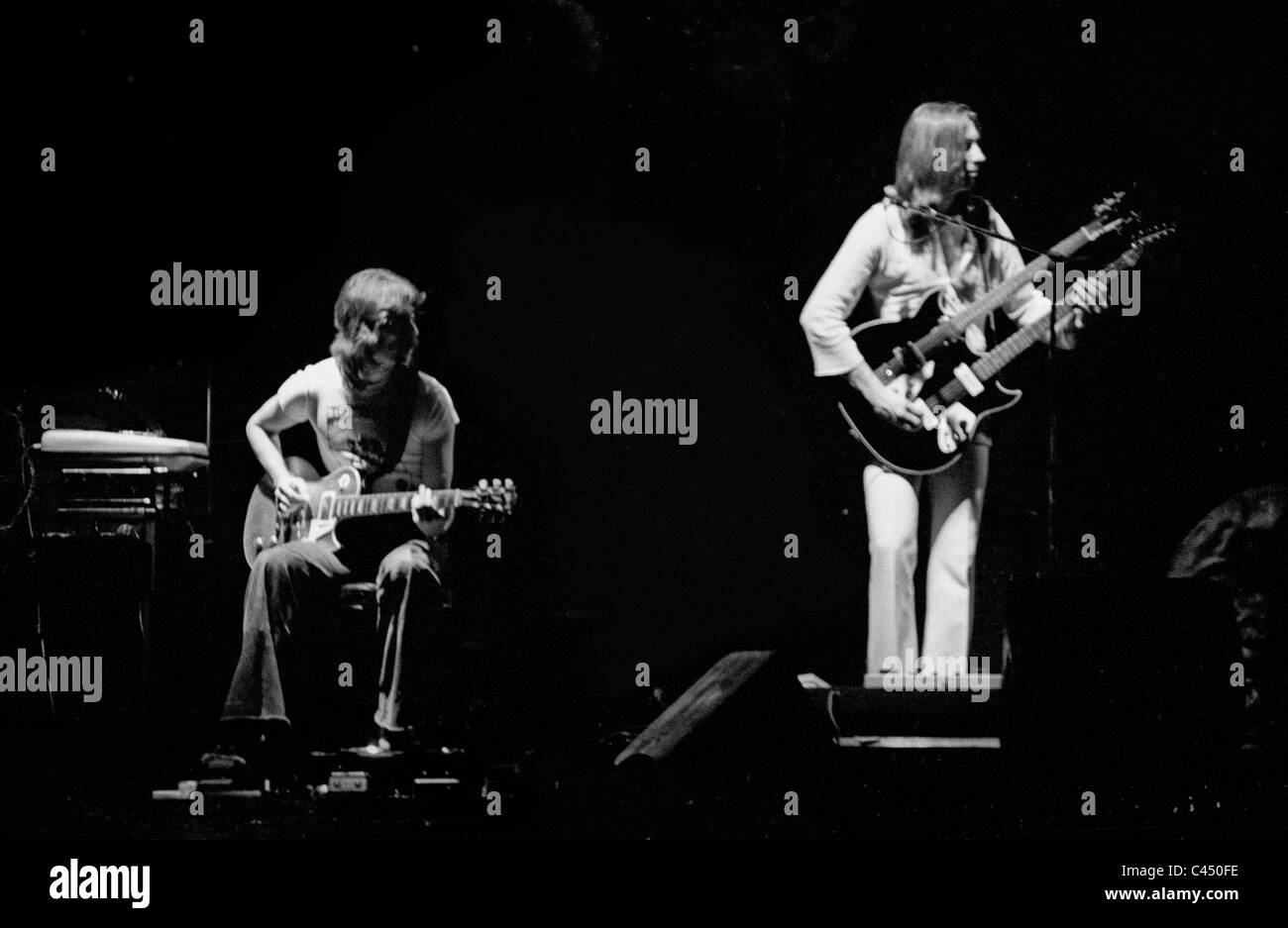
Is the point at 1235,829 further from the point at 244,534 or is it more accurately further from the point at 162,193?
the point at 162,193

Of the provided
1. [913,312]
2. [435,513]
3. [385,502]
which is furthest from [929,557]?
[385,502]

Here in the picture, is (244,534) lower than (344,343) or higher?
lower

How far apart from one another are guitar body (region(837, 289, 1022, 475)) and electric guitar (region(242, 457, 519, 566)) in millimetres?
1147

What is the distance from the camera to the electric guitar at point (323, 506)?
4.10 meters

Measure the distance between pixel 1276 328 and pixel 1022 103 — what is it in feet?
3.45

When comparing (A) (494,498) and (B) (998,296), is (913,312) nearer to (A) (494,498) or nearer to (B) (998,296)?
(B) (998,296)

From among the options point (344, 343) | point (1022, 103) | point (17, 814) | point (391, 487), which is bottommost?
point (17, 814)

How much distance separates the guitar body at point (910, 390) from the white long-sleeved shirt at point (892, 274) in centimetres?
4

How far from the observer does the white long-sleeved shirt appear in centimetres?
414

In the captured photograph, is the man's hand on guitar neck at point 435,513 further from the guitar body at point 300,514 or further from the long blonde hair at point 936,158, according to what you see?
the long blonde hair at point 936,158

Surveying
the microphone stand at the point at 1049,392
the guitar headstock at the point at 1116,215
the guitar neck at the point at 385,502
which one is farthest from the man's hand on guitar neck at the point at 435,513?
the guitar headstock at the point at 1116,215

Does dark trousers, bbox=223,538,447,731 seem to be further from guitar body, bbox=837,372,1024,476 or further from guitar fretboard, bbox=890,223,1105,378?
guitar fretboard, bbox=890,223,1105,378

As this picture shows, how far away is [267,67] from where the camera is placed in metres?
4.11
